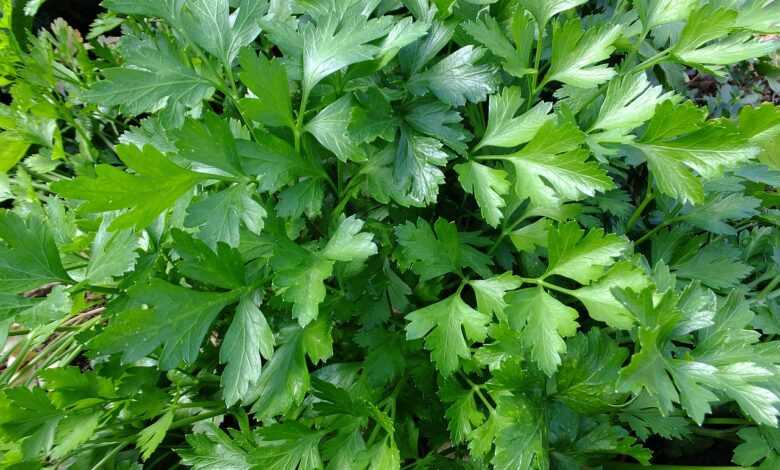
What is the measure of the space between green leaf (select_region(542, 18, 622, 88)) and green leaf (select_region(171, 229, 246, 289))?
0.44 meters

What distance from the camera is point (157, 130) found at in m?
0.81

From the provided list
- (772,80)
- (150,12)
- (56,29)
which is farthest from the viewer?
(772,80)

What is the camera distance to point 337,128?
689 mm

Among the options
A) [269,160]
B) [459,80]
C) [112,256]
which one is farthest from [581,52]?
[112,256]

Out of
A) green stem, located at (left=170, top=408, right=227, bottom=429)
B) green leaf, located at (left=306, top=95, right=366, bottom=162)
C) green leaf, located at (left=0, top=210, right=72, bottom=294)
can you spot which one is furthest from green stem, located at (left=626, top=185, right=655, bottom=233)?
green leaf, located at (left=0, top=210, right=72, bottom=294)

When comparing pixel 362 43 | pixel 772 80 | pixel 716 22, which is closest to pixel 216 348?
pixel 362 43

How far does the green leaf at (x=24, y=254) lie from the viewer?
2.31ft

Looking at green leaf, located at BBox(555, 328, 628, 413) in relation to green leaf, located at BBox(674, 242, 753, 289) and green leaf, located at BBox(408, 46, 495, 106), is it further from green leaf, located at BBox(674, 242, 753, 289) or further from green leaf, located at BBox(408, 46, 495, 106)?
green leaf, located at BBox(408, 46, 495, 106)

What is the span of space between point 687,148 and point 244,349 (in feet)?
1.81

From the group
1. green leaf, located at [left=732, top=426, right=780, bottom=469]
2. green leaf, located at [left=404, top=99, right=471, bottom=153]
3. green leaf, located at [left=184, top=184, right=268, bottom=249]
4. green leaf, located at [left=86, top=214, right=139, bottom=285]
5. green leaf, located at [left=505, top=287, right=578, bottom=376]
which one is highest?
green leaf, located at [left=404, top=99, right=471, bottom=153]

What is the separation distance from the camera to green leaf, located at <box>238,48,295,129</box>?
62cm

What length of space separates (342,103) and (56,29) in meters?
0.67

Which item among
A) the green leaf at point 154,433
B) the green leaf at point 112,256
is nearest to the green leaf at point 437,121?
the green leaf at point 112,256

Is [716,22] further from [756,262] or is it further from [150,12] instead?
Answer: [150,12]
